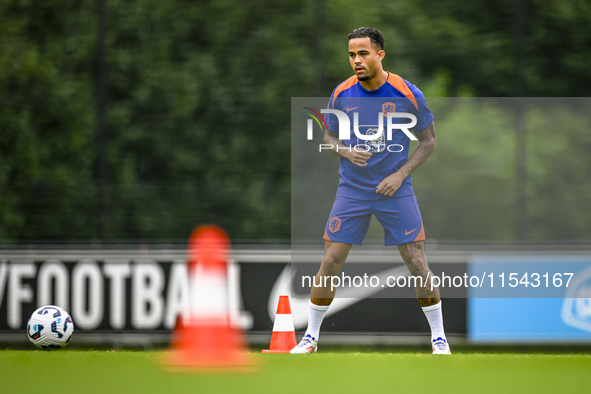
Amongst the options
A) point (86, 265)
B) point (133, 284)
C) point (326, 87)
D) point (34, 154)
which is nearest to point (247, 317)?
point (133, 284)

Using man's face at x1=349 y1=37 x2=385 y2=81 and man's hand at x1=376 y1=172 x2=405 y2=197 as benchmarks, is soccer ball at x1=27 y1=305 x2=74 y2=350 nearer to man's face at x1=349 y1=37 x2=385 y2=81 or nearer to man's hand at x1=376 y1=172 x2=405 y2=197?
man's hand at x1=376 y1=172 x2=405 y2=197

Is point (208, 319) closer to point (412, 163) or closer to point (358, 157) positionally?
point (358, 157)

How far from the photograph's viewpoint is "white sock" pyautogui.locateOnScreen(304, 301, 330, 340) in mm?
6250

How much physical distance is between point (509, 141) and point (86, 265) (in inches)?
184

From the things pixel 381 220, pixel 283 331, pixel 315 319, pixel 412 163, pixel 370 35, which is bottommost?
A: pixel 283 331

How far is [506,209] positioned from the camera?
334 inches

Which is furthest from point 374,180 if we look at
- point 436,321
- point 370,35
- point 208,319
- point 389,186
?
point 208,319

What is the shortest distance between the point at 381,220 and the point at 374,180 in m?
0.33

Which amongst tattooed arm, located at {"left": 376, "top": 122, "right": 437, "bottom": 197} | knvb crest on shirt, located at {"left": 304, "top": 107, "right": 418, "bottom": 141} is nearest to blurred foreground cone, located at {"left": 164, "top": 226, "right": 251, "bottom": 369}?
tattooed arm, located at {"left": 376, "top": 122, "right": 437, "bottom": 197}

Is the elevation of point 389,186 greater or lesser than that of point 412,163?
lesser

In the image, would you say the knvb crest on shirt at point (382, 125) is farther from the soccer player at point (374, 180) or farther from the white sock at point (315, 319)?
the white sock at point (315, 319)

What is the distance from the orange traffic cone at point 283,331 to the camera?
6.39m

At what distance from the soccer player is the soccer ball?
181cm

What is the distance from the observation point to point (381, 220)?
6.26 m
